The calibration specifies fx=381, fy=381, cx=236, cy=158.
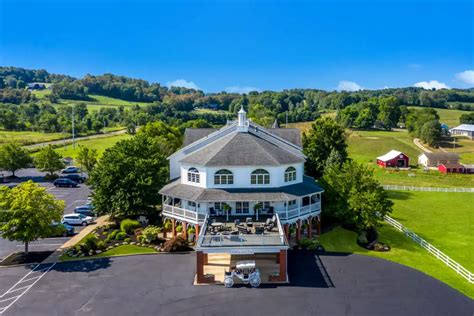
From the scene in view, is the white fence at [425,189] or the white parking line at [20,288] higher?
the white fence at [425,189]

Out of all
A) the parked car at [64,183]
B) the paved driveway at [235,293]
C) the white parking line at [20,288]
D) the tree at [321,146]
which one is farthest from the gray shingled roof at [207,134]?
the parked car at [64,183]

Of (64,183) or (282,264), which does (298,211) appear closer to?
(282,264)

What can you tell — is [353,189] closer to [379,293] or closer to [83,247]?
[379,293]

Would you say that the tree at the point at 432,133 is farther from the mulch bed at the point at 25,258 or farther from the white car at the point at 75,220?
the mulch bed at the point at 25,258

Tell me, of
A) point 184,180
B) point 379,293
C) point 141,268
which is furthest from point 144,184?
point 379,293

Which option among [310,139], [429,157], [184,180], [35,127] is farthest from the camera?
[35,127]

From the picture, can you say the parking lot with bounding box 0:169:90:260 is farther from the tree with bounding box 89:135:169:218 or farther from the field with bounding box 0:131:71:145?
the field with bounding box 0:131:71:145

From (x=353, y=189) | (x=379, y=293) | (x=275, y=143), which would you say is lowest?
(x=379, y=293)
